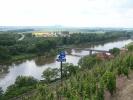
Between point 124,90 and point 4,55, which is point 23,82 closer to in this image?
point 124,90

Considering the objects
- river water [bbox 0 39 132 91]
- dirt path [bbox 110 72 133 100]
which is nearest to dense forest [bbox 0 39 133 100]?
dirt path [bbox 110 72 133 100]

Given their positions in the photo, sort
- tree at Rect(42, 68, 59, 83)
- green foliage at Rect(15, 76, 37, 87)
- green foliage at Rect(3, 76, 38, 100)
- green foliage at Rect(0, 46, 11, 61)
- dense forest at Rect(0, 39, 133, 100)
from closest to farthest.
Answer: dense forest at Rect(0, 39, 133, 100) → green foliage at Rect(3, 76, 38, 100) → green foliage at Rect(15, 76, 37, 87) → tree at Rect(42, 68, 59, 83) → green foliage at Rect(0, 46, 11, 61)

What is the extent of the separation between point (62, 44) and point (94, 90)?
42576 millimetres

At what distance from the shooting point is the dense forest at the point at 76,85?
473 inches

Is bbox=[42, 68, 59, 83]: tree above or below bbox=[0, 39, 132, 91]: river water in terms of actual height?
above

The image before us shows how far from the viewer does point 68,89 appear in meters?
13.5

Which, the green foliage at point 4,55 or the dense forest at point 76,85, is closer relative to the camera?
the dense forest at point 76,85

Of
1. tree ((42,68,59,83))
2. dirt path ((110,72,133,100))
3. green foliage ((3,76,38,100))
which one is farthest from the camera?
tree ((42,68,59,83))

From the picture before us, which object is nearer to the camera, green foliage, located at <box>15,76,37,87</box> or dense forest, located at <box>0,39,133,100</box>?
dense forest, located at <box>0,39,133,100</box>

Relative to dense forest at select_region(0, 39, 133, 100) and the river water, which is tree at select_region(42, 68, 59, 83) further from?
the river water

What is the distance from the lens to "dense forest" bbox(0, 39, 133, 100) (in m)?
12.0

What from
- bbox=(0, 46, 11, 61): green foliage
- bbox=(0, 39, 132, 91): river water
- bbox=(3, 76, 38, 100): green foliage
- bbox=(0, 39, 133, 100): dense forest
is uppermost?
bbox=(0, 39, 133, 100): dense forest

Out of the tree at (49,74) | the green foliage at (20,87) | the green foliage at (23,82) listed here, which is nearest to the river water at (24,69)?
the green foliage at (23,82)

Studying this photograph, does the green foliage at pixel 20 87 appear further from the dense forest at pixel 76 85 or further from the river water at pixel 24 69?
the river water at pixel 24 69
